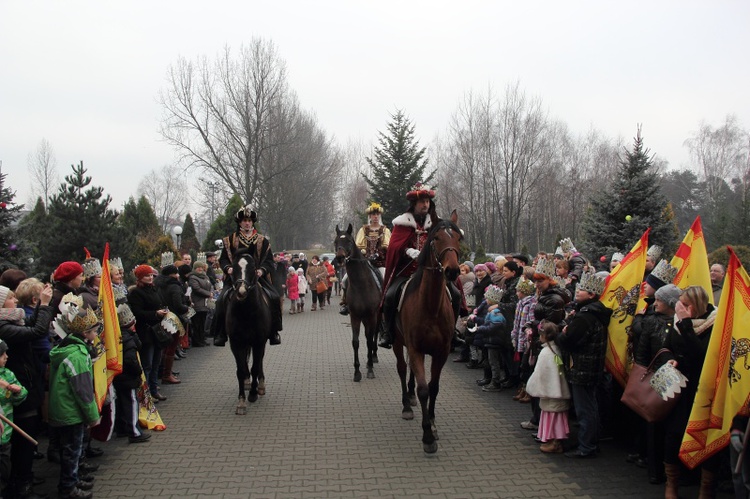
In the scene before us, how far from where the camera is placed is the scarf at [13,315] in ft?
17.3

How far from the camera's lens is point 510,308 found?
30.7ft

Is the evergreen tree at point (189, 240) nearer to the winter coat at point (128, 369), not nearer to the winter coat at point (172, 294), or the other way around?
the winter coat at point (172, 294)

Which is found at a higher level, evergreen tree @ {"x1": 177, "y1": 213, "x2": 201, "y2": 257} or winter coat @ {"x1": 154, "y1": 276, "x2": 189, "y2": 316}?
evergreen tree @ {"x1": 177, "y1": 213, "x2": 201, "y2": 257}

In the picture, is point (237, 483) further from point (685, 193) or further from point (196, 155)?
point (685, 193)

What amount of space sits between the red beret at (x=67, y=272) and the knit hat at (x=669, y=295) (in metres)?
6.43

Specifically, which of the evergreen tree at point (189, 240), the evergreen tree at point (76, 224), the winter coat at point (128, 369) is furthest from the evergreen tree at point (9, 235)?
the evergreen tree at point (189, 240)

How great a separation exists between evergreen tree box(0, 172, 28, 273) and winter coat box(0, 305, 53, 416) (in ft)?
23.3

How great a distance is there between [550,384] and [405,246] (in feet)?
8.71

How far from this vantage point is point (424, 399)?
21.4ft

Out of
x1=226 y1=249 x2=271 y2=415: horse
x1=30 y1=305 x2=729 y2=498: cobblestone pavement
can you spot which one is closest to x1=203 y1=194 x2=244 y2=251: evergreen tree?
x1=30 y1=305 x2=729 y2=498: cobblestone pavement

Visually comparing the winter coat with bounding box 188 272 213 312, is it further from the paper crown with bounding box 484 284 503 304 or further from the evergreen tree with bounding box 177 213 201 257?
the evergreen tree with bounding box 177 213 201 257

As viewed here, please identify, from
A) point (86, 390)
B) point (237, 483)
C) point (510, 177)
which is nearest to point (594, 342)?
point (237, 483)

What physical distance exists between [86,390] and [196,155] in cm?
3657

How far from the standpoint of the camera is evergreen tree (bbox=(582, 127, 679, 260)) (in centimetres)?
1507
